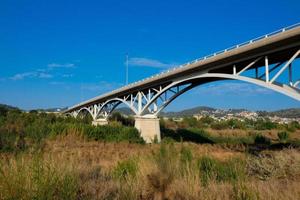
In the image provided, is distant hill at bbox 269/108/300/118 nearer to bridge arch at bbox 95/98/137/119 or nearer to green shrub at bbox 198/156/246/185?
bridge arch at bbox 95/98/137/119

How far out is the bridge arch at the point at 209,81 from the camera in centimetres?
1967

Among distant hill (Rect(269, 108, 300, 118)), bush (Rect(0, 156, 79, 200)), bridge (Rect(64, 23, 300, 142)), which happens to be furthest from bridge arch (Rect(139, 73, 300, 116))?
distant hill (Rect(269, 108, 300, 118))

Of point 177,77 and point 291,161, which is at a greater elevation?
point 177,77

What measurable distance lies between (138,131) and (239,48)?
17124 millimetres

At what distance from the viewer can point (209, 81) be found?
31.9 meters

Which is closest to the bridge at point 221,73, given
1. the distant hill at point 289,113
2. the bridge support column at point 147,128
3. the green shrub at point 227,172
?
the bridge support column at point 147,128

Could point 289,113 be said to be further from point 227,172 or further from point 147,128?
point 227,172

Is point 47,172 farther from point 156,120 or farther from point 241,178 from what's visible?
point 156,120

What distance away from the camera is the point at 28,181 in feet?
12.8

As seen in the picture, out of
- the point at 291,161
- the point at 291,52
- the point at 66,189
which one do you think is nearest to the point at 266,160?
the point at 291,161

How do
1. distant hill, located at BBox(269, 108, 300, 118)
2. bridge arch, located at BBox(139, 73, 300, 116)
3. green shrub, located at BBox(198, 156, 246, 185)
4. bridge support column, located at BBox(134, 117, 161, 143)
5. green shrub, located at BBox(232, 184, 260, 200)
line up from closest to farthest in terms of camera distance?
1. green shrub, located at BBox(232, 184, 260, 200)
2. green shrub, located at BBox(198, 156, 246, 185)
3. bridge arch, located at BBox(139, 73, 300, 116)
4. bridge support column, located at BBox(134, 117, 161, 143)
5. distant hill, located at BBox(269, 108, 300, 118)

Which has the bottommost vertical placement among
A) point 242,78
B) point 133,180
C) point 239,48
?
point 133,180

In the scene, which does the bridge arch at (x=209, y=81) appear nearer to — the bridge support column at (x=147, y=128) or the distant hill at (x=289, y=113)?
the bridge support column at (x=147, y=128)

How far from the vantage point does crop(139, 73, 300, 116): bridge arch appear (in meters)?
19.7
